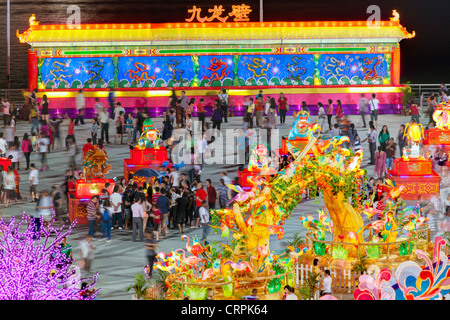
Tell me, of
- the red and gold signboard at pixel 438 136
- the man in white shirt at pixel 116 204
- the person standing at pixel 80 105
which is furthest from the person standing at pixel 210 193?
the person standing at pixel 80 105

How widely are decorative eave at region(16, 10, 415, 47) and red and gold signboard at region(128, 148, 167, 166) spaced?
11.4 m

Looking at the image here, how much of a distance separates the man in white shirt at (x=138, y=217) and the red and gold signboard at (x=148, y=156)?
4864mm

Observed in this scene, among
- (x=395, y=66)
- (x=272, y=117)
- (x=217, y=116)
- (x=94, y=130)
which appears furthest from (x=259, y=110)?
(x=395, y=66)

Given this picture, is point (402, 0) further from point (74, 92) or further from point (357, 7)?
point (74, 92)

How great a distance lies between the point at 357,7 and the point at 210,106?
97.9 ft

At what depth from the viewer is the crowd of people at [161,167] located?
21.0 meters

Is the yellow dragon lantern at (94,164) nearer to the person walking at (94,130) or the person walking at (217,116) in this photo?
the person walking at (94,130)

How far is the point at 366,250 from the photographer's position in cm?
1647

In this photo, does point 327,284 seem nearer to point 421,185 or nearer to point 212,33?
point 421,185

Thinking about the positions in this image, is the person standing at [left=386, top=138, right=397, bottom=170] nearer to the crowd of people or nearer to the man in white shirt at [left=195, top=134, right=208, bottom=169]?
the crowd of people

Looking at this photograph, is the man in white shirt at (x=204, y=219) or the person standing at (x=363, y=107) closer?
the man in white shirt at (x=204, y=219)

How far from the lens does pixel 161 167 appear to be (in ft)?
81.6

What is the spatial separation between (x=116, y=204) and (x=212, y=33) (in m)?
16.5

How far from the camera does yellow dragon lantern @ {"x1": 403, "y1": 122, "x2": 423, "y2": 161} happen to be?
934 inches
